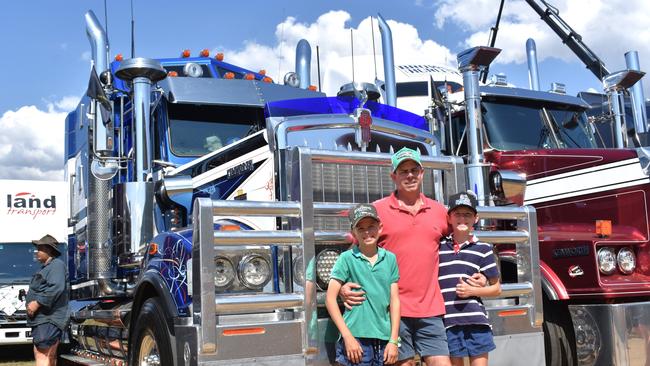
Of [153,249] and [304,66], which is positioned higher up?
[304,66]

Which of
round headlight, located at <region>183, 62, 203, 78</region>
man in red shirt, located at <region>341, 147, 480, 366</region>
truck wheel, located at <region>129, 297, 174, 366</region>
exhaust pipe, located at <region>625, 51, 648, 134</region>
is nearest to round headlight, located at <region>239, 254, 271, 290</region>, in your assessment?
truck wheel, located at <region>129, 297, 174, 366</region>

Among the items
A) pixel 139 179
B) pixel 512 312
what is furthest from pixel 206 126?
pixel 512 312

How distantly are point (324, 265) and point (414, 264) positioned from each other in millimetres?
772

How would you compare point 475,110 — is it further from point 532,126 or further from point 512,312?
point 512,312

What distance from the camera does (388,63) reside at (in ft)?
24.9

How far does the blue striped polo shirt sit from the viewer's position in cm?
414

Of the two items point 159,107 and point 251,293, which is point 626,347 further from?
point 159,107

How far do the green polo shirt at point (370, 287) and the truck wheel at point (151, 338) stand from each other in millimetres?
1327

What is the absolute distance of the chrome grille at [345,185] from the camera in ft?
15.8

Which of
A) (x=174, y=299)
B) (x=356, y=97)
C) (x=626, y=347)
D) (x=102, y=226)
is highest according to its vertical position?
(x=356, y=97)

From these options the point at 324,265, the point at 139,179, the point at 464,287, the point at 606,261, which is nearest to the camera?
the point at 464,287

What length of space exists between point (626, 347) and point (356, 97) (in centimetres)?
258

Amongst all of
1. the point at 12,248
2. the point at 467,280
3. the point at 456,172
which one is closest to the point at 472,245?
the point at 467,280

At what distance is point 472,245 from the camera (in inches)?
168
